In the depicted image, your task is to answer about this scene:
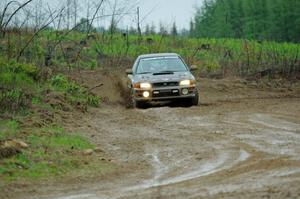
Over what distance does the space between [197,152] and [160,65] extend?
8768 millimetres

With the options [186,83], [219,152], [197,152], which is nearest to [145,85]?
[186,83]

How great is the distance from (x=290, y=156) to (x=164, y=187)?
97.4 inches

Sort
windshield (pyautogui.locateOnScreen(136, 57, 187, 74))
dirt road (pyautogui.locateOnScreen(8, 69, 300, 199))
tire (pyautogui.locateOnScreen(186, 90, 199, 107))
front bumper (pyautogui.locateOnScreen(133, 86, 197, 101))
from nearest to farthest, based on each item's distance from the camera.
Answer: dirt road (pyautogui.locateOnScreen(8, 69, 300, 199)), front bumper (pyautogui.locateOnScreen(133, 86, 197, 101)), tire (pyautogui.locateOnScreen(186, 90, 199, 107)), windshield (pyautogui.locateOnScreen(136, 57, 187, 74))

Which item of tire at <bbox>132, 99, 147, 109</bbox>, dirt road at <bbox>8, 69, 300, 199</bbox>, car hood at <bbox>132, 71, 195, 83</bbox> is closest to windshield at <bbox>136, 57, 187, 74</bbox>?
car hood at <bbox>132, 71, 195, 83</bbox>

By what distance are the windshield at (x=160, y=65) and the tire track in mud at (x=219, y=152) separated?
3142 millimetres

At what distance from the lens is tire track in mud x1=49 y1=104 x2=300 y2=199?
780 centimetres

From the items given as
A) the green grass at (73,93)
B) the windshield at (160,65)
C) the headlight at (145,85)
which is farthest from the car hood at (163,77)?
the green grass at (73,93)

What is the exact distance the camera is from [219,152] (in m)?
10.3

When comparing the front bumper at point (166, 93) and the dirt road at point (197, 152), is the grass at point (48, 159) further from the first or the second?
the front bumper at point (166, 93)

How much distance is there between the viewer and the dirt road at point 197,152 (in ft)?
24.9

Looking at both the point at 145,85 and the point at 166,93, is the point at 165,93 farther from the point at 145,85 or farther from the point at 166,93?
the point at 145,85

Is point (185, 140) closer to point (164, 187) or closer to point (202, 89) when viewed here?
point (164, 187)

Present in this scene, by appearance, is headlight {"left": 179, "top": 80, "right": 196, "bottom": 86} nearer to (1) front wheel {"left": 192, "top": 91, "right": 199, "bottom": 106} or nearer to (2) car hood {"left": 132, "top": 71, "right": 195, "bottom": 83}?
(2) car hood {"left": 132, "top": 71, "right": 195, "bottom": 83}

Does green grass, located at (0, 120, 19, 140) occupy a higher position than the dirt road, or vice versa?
green grass, located at (0, 120, 19, 140)
